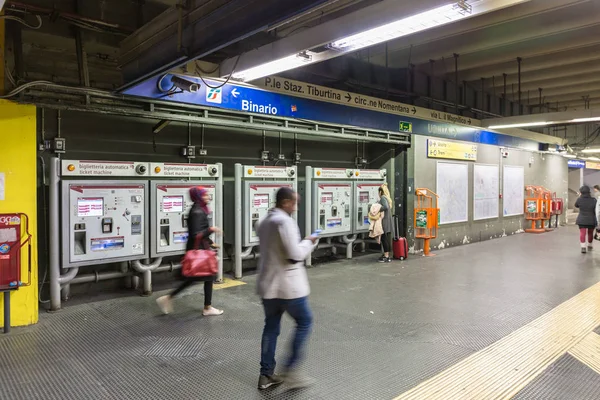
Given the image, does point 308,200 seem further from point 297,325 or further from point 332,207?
point 297,325

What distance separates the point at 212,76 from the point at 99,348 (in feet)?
13.4

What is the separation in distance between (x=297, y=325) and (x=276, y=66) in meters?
3.55

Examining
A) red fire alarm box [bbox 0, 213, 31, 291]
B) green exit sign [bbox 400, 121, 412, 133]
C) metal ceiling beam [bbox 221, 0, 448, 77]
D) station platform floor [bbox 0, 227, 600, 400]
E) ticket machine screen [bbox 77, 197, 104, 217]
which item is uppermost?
metal ceiling beam [bbox 221, 0, 448, 77]

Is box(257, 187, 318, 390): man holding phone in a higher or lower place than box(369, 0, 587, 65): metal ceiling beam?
lower

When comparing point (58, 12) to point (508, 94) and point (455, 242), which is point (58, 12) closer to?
point (455, 242)

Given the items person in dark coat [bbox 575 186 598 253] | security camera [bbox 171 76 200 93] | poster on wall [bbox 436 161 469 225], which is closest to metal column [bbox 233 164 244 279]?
security camera [bbox 171 76 200 93]

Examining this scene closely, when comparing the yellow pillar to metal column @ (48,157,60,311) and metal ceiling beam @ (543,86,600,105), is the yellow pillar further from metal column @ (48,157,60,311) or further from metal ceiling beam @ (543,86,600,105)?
metal ceiling beam @ (543,86,600,105)

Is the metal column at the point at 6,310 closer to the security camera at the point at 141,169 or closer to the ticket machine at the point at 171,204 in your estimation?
the ticket machine at the point at 171,204

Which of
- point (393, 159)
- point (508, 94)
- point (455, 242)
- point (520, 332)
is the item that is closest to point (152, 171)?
point (520, 332)

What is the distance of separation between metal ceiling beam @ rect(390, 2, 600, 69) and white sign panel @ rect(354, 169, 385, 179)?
2.61 m

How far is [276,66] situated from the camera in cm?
534

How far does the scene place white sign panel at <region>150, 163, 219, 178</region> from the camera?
19.0 feet

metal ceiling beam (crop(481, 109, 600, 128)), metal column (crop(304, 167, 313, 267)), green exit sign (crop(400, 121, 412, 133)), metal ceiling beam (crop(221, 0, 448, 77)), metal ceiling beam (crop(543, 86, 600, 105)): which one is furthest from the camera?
metal ceiling beam (crop(543, 86, 600, 105))

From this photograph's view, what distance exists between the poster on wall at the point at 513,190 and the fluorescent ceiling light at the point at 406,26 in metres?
→ 10.1
